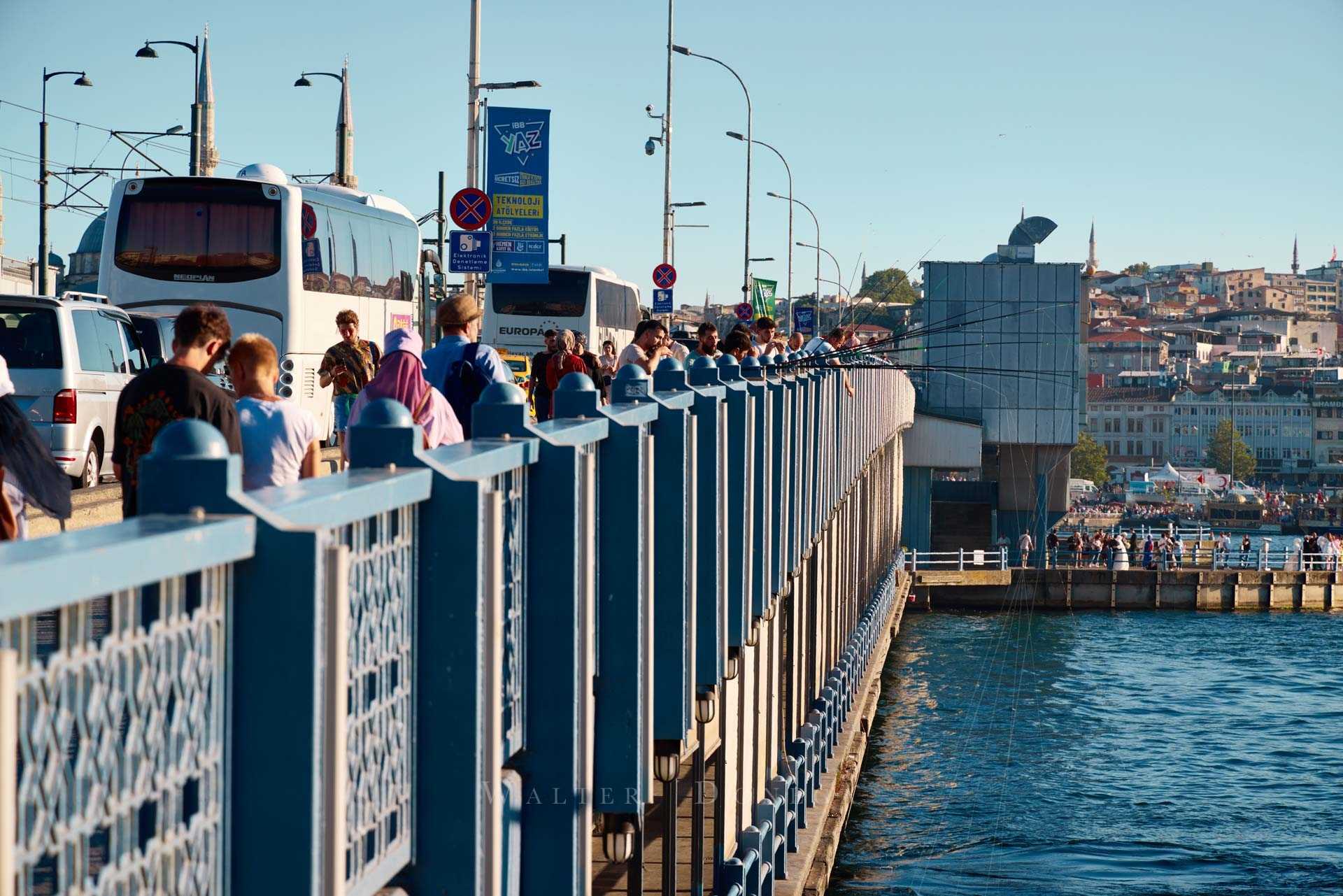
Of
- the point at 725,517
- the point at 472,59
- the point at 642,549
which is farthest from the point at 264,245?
the point at 642,549

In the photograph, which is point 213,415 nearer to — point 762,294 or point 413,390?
point 413,390

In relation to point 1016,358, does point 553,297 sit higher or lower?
higher

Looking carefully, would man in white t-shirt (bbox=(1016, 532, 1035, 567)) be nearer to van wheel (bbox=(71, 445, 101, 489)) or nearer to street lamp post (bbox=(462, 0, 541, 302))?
street lamp post (bbox=(462, 0, 541, 302))

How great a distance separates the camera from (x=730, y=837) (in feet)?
42.6

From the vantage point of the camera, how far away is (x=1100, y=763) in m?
41.0

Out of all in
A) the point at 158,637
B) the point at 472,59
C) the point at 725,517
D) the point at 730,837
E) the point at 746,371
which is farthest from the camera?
the point at 472,59

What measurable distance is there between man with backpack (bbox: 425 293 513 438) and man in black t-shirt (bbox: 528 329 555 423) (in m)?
6.67

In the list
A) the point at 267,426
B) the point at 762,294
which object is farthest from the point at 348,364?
the point at 762,294

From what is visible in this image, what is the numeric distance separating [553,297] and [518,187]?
15135 millimetres

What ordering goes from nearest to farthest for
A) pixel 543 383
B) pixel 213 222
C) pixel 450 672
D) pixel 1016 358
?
pixel 450 672 < pixel 543 383 < pixel 213 222 < pixel 1016 358

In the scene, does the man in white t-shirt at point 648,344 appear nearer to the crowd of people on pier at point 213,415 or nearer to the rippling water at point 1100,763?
the crowd of people on pier at point 213,415

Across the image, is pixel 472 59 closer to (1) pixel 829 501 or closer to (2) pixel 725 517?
(1) pixel 829 501

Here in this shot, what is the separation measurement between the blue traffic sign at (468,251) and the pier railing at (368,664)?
12908mm

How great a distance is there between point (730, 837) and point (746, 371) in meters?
3.44
